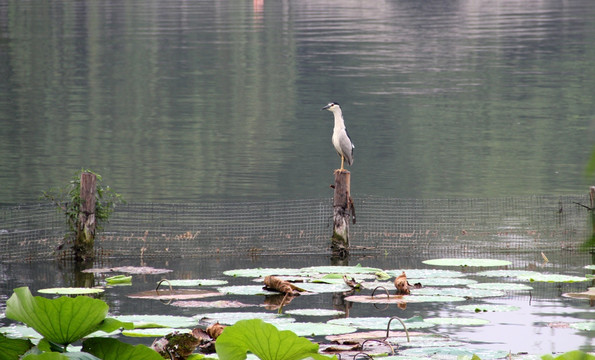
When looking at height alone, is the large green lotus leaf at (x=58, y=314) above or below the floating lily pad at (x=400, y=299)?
above

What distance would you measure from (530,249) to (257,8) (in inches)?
3662

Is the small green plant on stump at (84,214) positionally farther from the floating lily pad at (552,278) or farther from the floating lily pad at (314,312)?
the floating lily pad at (552,278)

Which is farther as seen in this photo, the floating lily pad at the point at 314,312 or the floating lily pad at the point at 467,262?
the floating lily pad at the point at 467,262

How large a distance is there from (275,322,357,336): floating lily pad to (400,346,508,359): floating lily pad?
2.72ft

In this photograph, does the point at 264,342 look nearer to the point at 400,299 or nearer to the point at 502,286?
the point at 400,299

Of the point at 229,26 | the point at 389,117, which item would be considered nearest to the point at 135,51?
the point at 229,26

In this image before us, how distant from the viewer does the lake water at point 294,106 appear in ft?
80.7

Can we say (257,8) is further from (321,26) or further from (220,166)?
(220,166)

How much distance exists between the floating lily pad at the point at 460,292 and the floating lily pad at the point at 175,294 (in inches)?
81.4

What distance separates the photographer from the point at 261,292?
36.6 feet

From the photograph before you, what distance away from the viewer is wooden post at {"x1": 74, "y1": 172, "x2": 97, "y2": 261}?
13.2 metres

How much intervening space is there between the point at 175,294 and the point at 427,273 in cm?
283

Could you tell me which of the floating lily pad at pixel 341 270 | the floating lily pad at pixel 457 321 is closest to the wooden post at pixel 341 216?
the floating lily pad at pixel 341 270

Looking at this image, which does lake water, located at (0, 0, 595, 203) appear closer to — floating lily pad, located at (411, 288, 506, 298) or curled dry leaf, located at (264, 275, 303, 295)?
floating lily pad, located at (411, 288, 506, 298)
